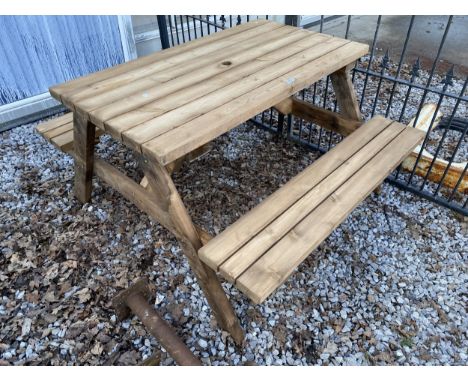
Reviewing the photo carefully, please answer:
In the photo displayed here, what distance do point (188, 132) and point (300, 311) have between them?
1114 millimetres

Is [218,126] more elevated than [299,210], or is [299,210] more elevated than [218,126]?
[218,126]

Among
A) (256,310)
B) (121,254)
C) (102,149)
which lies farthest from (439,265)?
(102,149)

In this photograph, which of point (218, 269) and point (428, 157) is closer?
point (218, 269)

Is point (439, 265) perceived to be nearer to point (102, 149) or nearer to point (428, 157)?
point (428, 157)

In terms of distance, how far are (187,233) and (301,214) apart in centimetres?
51

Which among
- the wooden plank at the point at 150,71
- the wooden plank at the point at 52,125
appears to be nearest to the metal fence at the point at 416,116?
the wooden plank at the point at 150,71

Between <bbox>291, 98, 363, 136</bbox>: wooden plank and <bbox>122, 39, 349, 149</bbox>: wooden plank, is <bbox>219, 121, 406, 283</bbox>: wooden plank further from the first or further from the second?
<bbox>122, 39, 349, 149</bbox>: wooden plank

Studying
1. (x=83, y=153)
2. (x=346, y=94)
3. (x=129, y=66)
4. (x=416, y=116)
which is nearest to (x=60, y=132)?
(x=83, y=153)

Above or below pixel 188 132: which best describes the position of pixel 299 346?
below

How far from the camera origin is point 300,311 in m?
1.96

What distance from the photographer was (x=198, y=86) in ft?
6.00

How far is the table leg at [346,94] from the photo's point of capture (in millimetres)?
2425

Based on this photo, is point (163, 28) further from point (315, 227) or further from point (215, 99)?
point (315, 227)

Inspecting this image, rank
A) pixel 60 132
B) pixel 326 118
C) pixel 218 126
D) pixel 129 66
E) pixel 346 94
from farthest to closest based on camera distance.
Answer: pixel 326 118
pixel 346 94
pixel 60 132
pixel 129 66
pixel 218 126
